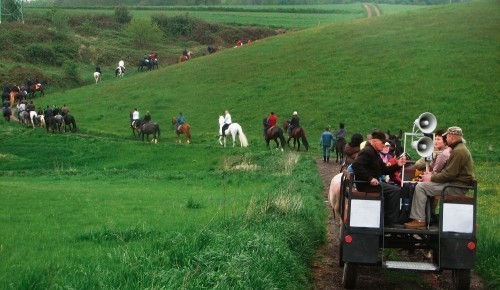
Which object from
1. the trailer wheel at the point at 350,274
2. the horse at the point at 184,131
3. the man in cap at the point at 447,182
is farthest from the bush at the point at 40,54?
the man in cap at the point at 447,182

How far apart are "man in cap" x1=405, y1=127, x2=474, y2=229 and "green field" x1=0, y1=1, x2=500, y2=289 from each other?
175cm

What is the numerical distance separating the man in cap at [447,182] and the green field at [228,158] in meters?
1.75

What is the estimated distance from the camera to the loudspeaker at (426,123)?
461 inches

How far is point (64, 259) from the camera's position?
36.1 ft

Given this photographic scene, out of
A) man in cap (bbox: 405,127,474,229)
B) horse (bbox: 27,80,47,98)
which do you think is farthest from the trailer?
horse (bbox: 27,80,47,98)

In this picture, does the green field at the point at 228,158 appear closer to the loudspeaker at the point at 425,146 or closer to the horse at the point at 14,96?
the loudspeaker at the point at 425,146

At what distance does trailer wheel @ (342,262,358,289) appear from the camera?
416 inches

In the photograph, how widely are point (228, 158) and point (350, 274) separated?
78.2 ft

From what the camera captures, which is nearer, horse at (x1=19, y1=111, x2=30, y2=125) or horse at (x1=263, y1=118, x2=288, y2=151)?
horse at (x1=263, y1=118, x2=288, y2=151)

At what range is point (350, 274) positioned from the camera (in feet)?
34.9

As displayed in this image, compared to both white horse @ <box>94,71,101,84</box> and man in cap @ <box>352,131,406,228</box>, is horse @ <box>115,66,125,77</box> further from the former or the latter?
man in cap @ <box>352,131,406,228</box>

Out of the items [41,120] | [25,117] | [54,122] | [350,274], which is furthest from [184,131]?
[350,274]

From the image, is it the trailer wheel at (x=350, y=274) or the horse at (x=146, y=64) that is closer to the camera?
the trailer wheel at (x=350, y=274)

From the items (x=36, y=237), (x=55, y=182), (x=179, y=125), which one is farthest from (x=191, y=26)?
(x=36, y=237)
